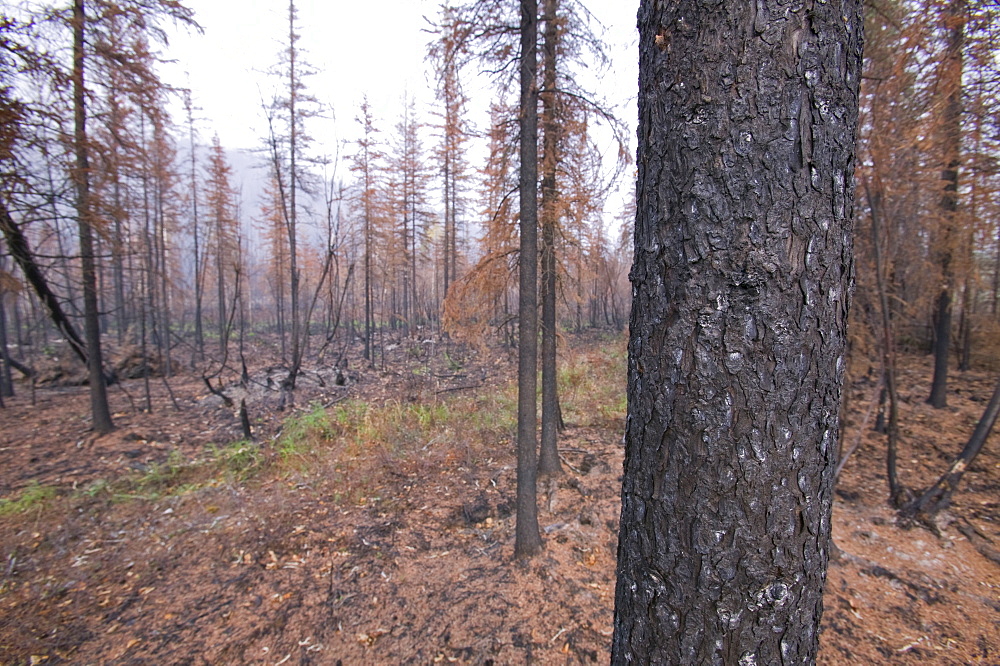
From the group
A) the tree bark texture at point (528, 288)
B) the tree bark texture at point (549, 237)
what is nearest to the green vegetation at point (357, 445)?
the tree bark texture at point (549, 237)

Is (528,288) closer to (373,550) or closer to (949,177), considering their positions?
(373,550)

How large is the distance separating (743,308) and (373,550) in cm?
511

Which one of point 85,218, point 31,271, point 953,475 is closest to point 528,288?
point 953,475

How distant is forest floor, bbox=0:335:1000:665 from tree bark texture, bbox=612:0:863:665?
3029 millimetres

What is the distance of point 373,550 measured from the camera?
16.1 feet

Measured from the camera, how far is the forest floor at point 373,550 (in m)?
3.64

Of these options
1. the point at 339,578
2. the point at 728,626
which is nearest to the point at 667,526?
the point at 728,626

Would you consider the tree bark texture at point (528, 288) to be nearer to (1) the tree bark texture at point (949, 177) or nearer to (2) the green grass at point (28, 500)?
(1) the tree bark texture at point (949, 177)

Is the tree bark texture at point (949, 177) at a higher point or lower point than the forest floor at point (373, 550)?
higher

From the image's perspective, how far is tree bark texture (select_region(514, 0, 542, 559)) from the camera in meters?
4.55

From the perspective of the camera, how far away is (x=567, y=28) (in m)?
5.10

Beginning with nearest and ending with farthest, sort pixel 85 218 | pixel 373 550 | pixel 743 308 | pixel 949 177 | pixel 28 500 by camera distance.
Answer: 1. pixel 743 308
2. pixel 373 550
3. pixel 28 500
4. pixel 85 218
5. pixel 949 177

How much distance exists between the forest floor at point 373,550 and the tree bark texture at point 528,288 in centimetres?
61

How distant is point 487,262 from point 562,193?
180cm
